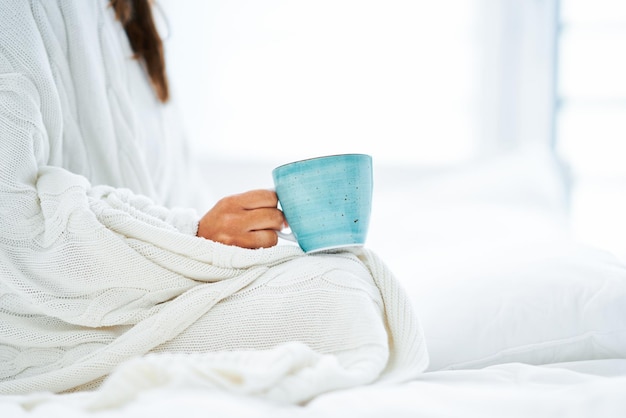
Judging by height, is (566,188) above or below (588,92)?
below

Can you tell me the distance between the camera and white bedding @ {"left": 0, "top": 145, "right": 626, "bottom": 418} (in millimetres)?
474

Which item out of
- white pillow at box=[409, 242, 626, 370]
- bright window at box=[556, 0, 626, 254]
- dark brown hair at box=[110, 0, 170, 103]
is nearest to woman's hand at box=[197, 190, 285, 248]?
white pillow at box=[409, 242, 626, 370]

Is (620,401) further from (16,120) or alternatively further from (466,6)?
(466,6)

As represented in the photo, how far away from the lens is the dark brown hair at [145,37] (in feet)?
3.89

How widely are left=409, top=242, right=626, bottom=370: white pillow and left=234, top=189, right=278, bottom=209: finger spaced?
0.25 meters

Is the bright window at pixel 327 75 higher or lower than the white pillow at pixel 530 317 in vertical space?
higher

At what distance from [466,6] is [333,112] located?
2.25ft

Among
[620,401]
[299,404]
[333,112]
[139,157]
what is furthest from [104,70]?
[333,112]

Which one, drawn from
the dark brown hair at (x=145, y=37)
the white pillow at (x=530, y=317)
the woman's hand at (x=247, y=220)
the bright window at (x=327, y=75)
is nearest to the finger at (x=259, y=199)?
the woman's hand at (x=247, y=220)

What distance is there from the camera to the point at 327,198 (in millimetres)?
686

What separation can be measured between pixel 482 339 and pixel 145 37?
82cm

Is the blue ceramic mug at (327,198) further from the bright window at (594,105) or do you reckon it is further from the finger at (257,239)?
the bright window at (594,105)

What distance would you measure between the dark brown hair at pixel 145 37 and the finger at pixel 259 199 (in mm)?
560

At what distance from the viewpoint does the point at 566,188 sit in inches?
93.0
